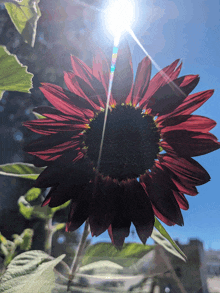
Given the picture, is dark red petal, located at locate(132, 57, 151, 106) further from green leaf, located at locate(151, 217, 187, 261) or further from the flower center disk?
green leaf, located at locate(151, 217, 187, 261)

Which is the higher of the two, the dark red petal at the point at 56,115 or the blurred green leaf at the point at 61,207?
the dark red petal at the point at 56,115

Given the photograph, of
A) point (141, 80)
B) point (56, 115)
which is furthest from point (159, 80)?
point (56, 115)

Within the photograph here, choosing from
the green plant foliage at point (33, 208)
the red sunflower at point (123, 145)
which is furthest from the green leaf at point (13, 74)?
the green plant foliage at point (33, 208)

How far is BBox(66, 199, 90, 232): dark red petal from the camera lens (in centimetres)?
26

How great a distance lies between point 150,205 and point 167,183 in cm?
3

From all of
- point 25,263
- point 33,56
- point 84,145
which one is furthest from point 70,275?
point 33,56

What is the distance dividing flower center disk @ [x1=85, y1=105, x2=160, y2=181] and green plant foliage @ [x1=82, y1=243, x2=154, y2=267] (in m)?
0.09

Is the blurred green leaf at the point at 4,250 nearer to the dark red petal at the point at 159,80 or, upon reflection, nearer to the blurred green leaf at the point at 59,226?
the blurred green leaf at the point at 59,226

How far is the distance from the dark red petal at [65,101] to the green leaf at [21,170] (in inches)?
3.2

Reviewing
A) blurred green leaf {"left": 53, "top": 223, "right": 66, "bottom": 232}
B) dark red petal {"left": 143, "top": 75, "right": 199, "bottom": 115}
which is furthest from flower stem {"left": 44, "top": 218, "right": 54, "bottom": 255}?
dark red petal {"left": 143, "top": 75, "right": 199, "bottom": 115}

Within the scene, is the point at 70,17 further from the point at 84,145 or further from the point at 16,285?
the point at 16,285

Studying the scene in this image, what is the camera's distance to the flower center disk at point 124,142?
0.82 ft

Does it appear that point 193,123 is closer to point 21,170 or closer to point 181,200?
point 181,200

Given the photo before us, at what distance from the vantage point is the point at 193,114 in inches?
9.9
